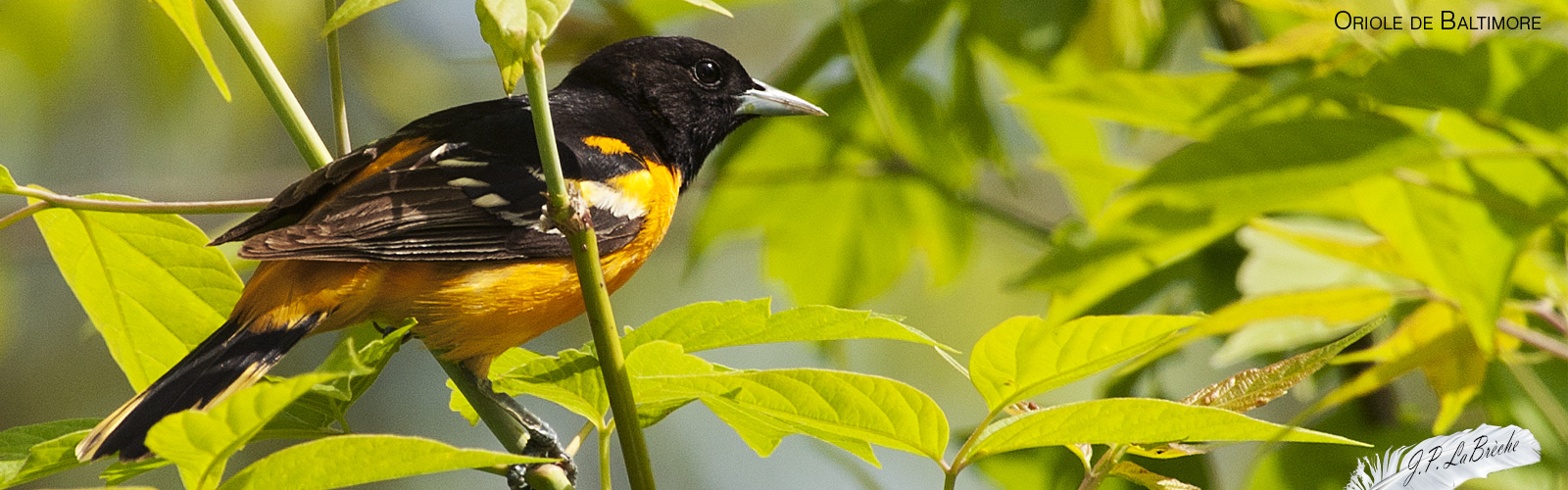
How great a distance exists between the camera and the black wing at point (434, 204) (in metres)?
1.71

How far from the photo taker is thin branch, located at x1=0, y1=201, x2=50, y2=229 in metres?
1.28

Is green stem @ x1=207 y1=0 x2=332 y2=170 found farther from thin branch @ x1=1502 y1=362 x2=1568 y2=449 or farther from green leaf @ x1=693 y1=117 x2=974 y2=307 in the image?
thin branch @ x1=1502 y1=362 x2=1568 y2=449

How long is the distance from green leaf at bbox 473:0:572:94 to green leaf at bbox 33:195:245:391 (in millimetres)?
703

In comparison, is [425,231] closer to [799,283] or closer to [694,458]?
[799,283]

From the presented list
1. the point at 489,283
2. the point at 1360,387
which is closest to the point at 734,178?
the point at 489,283

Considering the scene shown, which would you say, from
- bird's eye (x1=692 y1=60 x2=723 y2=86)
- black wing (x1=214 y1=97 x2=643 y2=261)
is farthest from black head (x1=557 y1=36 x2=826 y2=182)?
black wing (x1=214 y1=97 x2=643 y2=261)

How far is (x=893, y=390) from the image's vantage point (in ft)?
3.43

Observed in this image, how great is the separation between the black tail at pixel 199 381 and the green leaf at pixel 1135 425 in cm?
82

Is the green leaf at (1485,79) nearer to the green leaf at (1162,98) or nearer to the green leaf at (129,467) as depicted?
the green leaf at (1162,98)

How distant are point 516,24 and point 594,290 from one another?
0.80ft

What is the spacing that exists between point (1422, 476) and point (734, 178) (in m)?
1.98

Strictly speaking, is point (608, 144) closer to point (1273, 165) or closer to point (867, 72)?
point (867, 72)

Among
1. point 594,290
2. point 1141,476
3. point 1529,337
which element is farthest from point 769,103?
point 594,290

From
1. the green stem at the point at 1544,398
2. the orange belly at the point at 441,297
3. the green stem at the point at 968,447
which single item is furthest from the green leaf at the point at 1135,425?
the green stem at the point at 1544,398
